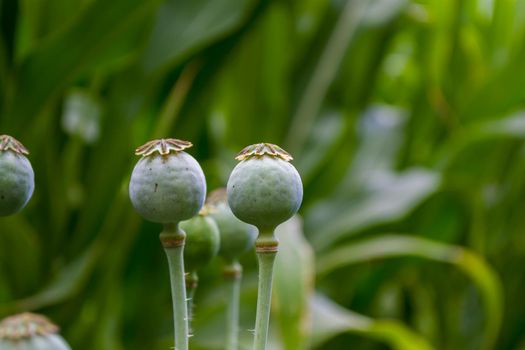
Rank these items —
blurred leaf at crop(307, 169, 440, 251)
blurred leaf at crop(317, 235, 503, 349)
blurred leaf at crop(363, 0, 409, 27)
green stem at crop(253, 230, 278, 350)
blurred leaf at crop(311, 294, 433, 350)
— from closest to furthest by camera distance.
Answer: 1. green stem at crop(253, 230, 278, 350)
2. blurred leaf at crop(311, 294, 433, 350)
3. blurred leaf at crop(317, 235, 503, 349)
4. blurred leaf at crop(307, 169, 440, 251)
5. blurred leaf at crop(363, 0, 409, 27)

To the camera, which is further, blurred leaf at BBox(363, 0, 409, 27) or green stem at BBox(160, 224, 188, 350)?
blurred leaf at BBox(363, 0, 409, 27)

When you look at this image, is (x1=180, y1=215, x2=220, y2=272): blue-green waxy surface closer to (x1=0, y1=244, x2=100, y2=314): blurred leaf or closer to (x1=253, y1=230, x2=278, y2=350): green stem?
(x1=253, y1=230, x2=278, y2=350): green stem

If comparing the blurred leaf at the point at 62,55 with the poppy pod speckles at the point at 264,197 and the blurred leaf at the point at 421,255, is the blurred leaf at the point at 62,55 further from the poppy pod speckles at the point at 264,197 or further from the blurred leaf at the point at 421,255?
the poppy pod speckles at the point at 264,197

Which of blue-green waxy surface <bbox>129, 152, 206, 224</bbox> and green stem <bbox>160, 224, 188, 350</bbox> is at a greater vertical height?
blue-green waxy surface <bbox>129, 152, 206, 224</bbox>

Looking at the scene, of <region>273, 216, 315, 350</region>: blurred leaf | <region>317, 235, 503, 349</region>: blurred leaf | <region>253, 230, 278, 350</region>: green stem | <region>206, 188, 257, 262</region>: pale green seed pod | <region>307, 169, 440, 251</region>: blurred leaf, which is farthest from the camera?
<region>307, 169, 440, 251</region>: blurred leaf

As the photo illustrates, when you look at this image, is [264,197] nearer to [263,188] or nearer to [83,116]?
[263,188]

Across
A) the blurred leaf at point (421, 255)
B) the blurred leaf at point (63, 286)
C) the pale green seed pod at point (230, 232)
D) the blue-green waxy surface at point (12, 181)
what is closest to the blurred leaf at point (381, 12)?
the blurred leaf at point (421, 255)

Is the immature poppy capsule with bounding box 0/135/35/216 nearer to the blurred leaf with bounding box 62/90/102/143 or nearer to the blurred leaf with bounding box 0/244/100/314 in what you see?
the blurred leaf with bounding box 0/244/100/314

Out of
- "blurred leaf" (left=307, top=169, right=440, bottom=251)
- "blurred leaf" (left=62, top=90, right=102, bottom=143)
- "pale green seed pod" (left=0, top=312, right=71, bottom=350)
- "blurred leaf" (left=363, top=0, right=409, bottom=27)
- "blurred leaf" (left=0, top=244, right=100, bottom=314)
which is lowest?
"pale green seed pod" (left=0, top=312, right=71, bottom=350)

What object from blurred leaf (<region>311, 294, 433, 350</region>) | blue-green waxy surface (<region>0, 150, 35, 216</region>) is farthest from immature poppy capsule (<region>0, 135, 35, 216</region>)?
blurred leaf (<region>311, 294, 433, 350</region>)
